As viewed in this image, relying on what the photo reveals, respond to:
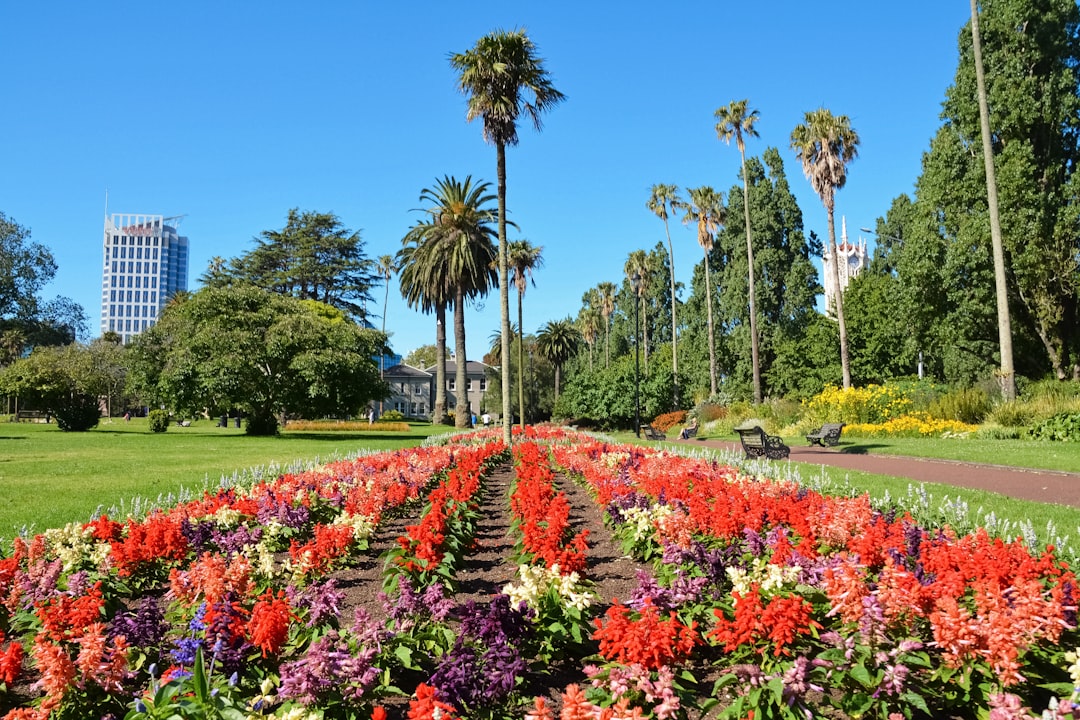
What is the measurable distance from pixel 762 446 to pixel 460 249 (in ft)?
77.1

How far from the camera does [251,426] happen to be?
28875 millimetres

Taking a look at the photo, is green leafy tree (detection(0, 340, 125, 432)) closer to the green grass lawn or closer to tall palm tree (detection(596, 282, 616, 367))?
the green grass lawn

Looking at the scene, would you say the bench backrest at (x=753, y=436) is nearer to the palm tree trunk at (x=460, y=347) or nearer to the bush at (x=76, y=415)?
the palm tree trunk at (x=460, y=347)

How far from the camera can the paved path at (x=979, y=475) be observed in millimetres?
9180

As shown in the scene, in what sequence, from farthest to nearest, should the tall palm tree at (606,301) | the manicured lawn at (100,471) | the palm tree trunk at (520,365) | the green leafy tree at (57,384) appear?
the tall palm tree at (606,301), the green leafy tree at (57,384), the palm tree trunk at (520,365), the manicured lawn at (100,471)

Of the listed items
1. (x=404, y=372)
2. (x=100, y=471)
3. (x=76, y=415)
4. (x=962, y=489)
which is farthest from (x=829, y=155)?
(x=404, y=372)

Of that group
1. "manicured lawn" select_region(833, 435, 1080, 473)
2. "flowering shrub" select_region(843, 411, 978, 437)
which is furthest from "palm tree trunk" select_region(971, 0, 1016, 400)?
"manicured lawn" select_region(833, 435, 1080, 473)

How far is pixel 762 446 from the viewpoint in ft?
48.6

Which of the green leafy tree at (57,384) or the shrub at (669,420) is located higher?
the green leafy tree at (57,384)

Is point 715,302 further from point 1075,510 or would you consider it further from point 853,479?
point 1075,510

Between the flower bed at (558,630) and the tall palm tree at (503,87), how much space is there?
13946 mm

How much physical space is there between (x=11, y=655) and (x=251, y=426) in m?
27.6

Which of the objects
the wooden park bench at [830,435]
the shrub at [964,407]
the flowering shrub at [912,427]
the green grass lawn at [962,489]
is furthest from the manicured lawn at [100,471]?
the shrub at [964,407]

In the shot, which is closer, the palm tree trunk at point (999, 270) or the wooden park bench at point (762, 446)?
the wooden park bench at point (762, 446)
